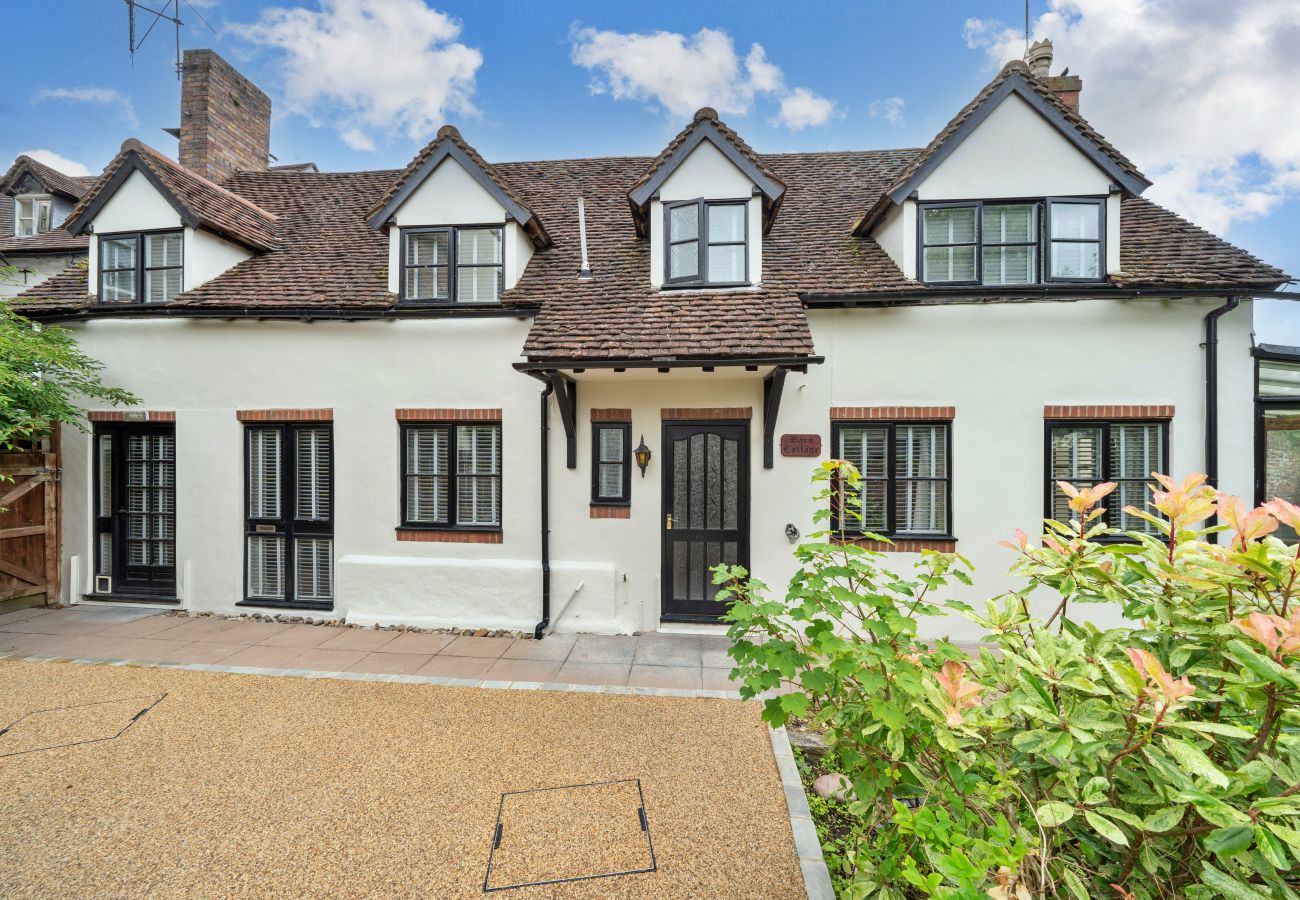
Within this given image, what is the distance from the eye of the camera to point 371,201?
32.7 ft

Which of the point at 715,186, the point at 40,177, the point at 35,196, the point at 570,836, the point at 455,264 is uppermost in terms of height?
the point at 40,177

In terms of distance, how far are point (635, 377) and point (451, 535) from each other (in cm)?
358

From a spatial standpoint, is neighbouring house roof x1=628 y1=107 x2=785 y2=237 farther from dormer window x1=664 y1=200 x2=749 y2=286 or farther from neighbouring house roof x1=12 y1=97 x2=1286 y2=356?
dormer window x1=664 y1=200 x2=749 y2=286

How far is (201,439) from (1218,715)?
1079 centimetres

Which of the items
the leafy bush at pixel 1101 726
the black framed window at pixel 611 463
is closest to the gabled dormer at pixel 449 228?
the black framed window at pixel 611 463

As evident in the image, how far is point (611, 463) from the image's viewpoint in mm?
7094

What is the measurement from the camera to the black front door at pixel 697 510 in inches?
275

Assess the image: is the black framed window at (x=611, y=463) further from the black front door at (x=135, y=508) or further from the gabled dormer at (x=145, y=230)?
the gabled dormer at (x=145, y=230)

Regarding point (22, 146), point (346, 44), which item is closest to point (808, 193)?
point (346, 44)

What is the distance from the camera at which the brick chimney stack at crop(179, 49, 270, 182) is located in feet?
32.2

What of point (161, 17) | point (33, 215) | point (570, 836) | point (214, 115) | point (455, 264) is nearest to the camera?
point (570, 836)

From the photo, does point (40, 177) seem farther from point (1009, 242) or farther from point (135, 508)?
point (1009, 242)

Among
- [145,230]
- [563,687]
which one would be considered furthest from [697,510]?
[145,230]

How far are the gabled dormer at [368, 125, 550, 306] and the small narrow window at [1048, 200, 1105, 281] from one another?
7.52 m
